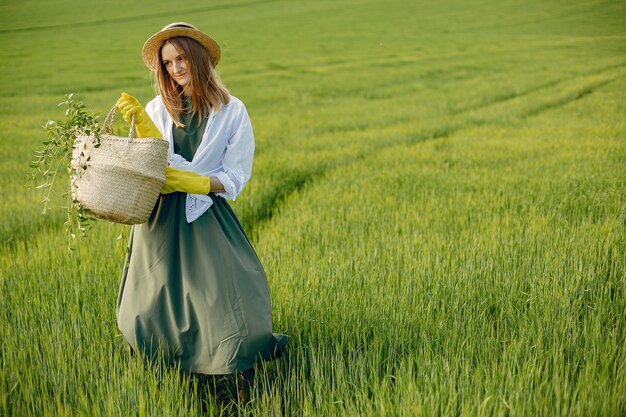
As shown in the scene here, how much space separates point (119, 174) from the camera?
76.7 inches

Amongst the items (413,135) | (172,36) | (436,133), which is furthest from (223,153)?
(436,133)

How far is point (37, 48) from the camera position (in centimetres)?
2603

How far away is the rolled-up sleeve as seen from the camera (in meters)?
2.23

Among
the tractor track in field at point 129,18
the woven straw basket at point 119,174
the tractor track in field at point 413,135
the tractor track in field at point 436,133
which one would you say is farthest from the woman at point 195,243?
the tractor track in field at point 129,18

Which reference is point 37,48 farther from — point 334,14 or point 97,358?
point 97,358

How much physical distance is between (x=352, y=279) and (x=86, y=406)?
1.54 meters

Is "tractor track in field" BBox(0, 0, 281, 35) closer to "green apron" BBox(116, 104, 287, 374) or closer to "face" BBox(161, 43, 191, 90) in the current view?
"face" BBox(161, 43, 191, 90)

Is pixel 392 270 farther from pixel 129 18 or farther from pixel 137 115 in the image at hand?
pixel 129 18

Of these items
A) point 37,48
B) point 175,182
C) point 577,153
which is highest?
point 37,48

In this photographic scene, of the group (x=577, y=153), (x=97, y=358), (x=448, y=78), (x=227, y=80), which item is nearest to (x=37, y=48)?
(x=227, y=80)

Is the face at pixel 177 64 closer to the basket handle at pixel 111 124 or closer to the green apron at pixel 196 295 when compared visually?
the basket handle at pixel 111 124

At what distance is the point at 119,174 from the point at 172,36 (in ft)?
2.14

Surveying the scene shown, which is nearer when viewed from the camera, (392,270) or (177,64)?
(177,64)

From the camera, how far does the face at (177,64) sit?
7.32ft
